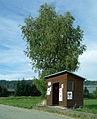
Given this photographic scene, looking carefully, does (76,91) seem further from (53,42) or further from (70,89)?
(53,42)

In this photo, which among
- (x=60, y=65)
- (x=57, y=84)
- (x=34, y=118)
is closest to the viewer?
(x=34, y=118)

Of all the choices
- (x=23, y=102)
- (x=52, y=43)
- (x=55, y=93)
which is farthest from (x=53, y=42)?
(x=23, y=102)

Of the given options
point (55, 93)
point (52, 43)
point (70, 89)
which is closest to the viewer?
point (70, 89)

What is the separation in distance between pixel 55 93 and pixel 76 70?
5424 millimetres

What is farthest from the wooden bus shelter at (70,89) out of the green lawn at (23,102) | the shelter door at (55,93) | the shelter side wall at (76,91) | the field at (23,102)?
the green lawn at (23,102)

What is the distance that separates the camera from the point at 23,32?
4381 cm

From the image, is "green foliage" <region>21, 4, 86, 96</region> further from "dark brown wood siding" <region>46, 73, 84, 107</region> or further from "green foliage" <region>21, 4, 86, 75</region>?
"dark brown wood siding" <region>46, 73, 84, 107</region>

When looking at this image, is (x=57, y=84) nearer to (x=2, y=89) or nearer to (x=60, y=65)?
(x=60, y=65)

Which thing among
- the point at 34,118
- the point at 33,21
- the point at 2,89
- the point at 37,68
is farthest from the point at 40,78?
the point at 2,89

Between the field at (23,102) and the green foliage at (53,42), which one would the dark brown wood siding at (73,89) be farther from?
the green foliage at (53,42)

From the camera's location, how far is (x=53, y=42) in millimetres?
40906

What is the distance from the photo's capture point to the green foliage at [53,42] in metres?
40.8

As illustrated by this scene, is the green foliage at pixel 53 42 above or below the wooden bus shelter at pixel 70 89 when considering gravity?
above

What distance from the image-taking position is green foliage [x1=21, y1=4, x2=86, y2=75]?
4075 centimetres
